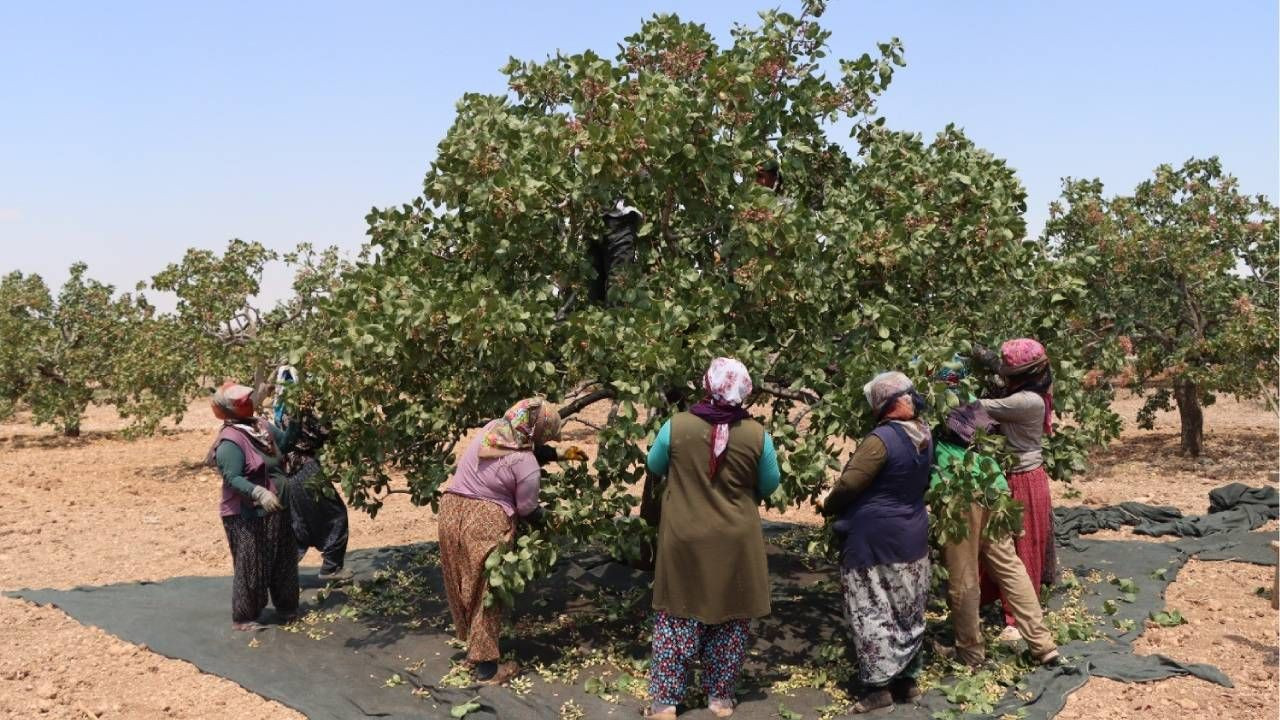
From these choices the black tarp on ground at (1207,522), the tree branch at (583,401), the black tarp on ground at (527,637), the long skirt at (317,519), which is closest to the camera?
the black tarp on ground at (527,637)

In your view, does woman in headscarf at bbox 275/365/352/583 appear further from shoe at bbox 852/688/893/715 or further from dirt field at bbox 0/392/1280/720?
shoe at bbox 852/688/893/715

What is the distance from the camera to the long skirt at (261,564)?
591 centimetres

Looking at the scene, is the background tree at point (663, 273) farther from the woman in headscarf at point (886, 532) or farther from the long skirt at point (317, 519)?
the long skirt at point (317, 519)

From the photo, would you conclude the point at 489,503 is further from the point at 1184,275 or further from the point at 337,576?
the point at 1184,275

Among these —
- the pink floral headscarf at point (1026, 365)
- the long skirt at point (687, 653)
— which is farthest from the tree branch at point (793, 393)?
the long skirt at point (687, 653)

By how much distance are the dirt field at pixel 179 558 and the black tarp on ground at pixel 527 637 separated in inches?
6.0

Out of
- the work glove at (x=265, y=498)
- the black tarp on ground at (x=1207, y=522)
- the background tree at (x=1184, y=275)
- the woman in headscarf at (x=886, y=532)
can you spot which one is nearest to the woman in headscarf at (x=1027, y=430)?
the woman in headscarf at (x=886, y=532)

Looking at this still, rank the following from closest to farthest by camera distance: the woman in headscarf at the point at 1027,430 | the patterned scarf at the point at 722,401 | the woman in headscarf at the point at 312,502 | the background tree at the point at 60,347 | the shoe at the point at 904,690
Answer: the patterned scarf at the point at 722,401 → the shoe at the point at 904,690 → the woman in headscarf at the point at 1027,430 → the woman in headscarf at the point at 312,502 → the background tree at the point at 60,347


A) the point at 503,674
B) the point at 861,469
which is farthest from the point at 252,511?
the point at 861,469

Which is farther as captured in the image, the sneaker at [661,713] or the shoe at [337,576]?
the shoe at [337,576]

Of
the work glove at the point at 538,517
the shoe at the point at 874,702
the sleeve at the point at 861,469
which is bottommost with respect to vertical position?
the shoe at the point at 874,702

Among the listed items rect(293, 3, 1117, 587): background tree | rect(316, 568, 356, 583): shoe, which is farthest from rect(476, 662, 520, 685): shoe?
rect(316, 568, 356, 583): shoe

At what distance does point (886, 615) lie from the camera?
4.61 meters

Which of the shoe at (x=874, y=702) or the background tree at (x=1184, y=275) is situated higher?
the background tree at (x=1184, y=275)
